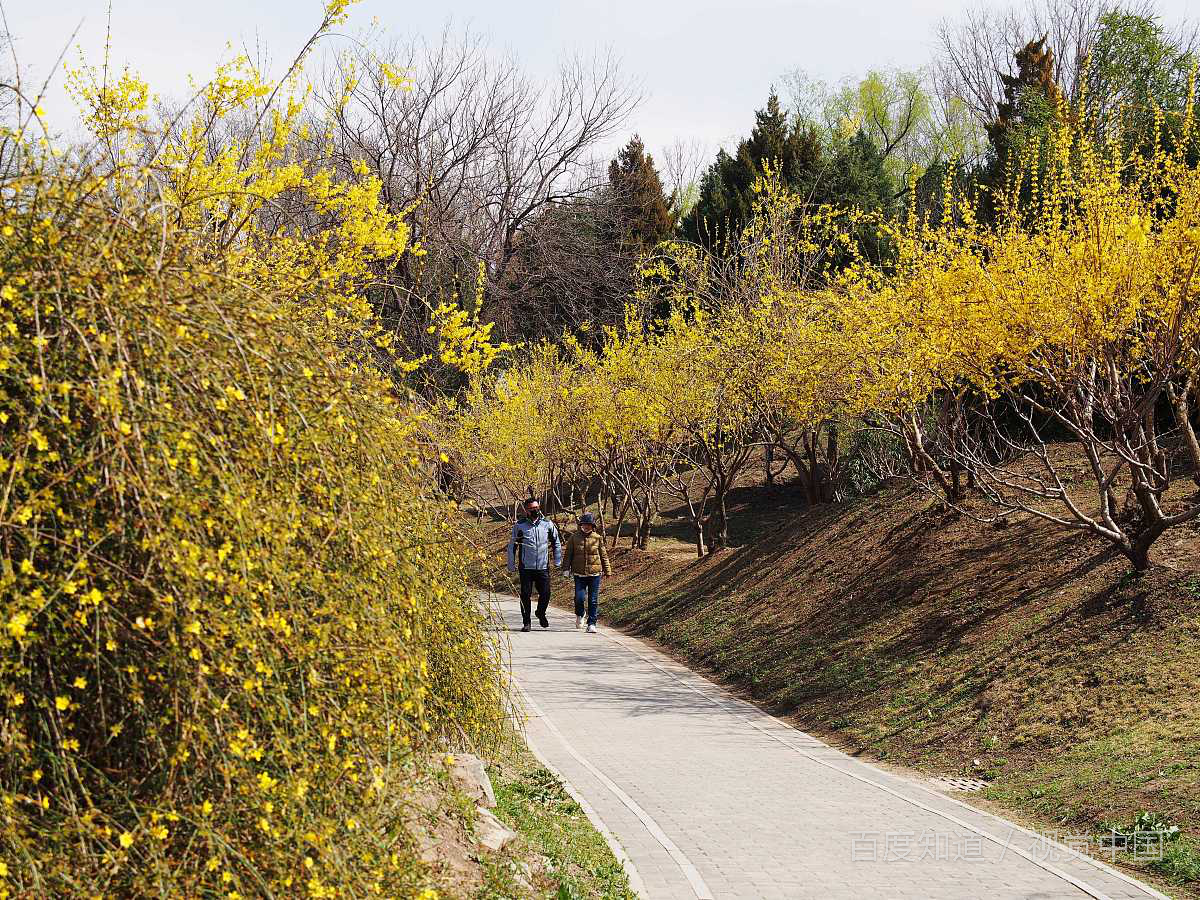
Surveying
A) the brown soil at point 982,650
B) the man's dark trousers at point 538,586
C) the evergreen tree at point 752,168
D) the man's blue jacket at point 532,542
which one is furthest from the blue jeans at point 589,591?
the evergreen tree at point 752,168

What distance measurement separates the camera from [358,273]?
37.2 ft

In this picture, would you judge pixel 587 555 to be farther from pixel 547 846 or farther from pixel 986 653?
pixel 547 846

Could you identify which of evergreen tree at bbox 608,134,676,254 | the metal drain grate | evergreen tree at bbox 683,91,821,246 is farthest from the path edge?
evergreen tree at bbox 608,134,676,254

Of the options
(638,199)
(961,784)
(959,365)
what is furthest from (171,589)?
(638,199)

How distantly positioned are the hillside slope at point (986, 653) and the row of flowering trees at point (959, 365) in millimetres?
734

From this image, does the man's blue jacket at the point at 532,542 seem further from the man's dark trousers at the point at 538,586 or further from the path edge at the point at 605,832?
A: the path edge at the point at 605,832

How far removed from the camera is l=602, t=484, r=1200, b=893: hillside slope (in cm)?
889

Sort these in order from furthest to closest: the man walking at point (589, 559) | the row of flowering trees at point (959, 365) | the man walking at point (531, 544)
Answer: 1. the man walking at point (589, 559)
2. the man walking at point (531, 544)
3. the row of flowering trees at point (959, 365)

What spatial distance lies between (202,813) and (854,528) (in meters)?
15.6

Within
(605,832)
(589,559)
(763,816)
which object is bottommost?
(763,816)

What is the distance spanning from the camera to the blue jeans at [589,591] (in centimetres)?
1872

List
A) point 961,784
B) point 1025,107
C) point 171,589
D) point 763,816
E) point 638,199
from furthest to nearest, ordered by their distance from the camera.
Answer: point 638,199 → point 1025,107 → point 961,784 → point 763,816 → point 171,589

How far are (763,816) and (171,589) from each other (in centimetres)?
581

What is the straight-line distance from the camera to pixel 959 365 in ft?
44.5
